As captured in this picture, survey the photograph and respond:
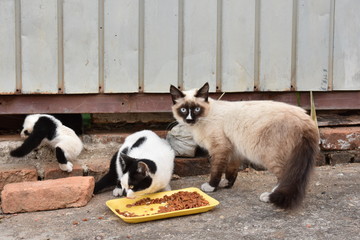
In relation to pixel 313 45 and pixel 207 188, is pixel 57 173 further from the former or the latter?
pixel 313 45

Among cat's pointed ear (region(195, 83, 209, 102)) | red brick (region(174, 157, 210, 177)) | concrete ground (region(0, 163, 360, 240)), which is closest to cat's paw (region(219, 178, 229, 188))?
concrete ground (region(0, 163, 360, 240))

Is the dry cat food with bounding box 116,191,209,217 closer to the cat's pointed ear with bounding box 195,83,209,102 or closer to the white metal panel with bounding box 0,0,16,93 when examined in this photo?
the cat's pointed ear with bounding box 195,83,209,102

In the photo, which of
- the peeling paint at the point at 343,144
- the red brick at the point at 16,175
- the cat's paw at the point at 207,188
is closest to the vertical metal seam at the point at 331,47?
the peeling paint at the point at 343,144

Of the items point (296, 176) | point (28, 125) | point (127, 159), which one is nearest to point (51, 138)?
point (28, 125)

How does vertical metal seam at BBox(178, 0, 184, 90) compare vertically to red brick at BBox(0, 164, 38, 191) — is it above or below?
above

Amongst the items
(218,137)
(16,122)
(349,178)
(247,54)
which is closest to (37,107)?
(16,122)

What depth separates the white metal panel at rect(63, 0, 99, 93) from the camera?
16.9 feet

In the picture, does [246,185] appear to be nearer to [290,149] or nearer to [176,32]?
[290,149]

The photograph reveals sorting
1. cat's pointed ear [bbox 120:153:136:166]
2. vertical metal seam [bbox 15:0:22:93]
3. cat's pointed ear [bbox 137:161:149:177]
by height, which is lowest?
cat's pointed ear [bbox 137:161:149:177]

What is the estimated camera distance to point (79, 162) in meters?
5.30

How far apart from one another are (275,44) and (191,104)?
140 centimetres

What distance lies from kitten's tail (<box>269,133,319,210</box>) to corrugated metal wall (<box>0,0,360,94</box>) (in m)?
1.52

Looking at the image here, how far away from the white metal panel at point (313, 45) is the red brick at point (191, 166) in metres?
1.39

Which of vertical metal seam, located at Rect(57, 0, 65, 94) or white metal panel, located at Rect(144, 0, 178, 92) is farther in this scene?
white metal panel, located at Rect(144, 0, 178, 92)
